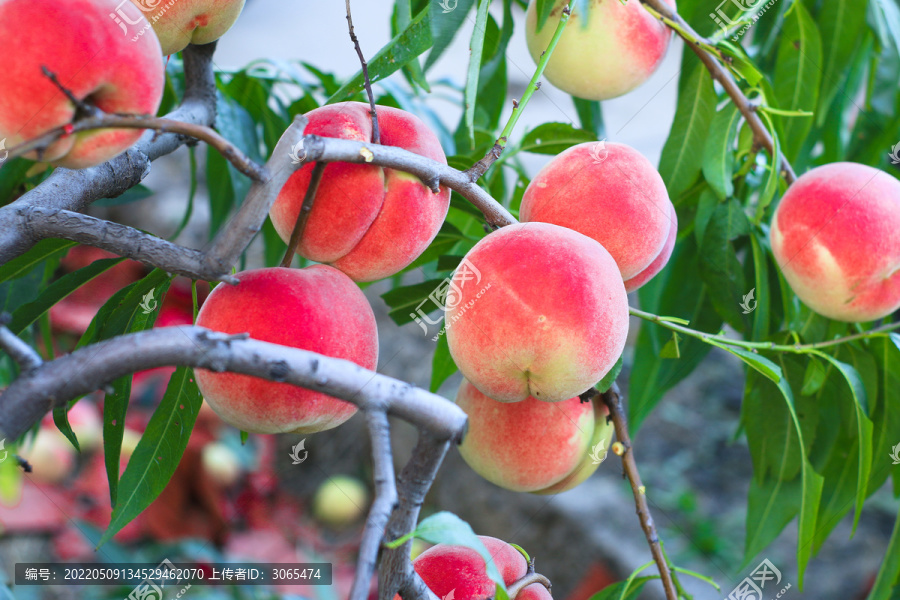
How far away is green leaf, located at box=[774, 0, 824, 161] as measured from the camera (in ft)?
2.29

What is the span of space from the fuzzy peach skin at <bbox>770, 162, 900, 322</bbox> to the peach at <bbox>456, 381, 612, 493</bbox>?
0.75 ft

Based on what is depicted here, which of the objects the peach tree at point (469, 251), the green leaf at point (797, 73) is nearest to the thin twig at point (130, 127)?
the peach tree at point (469, 251)

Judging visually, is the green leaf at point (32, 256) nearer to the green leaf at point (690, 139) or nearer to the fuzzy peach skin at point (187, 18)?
the fuzzy peach skin at point (187, 18)

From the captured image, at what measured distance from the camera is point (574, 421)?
518 millimetres

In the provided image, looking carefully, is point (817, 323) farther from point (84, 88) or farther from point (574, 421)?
point (84, 88)

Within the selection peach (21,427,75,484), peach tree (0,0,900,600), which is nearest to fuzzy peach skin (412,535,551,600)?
peach tree (0,0,900,600)

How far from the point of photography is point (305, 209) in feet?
1.25

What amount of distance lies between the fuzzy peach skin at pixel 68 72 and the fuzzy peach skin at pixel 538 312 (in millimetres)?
194

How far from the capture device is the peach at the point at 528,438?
20.2 inches

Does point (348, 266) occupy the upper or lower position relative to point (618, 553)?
upper

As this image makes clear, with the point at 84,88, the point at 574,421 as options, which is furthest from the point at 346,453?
the point at 84,88

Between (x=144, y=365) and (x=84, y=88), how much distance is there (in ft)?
0.40

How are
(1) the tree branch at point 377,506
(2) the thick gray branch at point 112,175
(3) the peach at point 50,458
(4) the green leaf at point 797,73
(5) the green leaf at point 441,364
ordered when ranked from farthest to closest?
1. (3) the peach at point 50,458
2. (4) the green leaf at point 797,73
3. (5) the green leaf at point 441,364
4. (2) the thick gray branch at point 112,175
5. (1) the tree branch at point 377,506

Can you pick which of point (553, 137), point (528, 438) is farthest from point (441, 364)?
point (553, 137)
